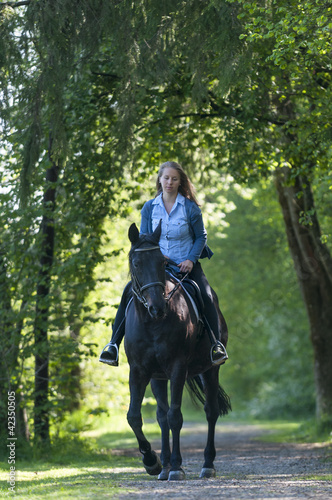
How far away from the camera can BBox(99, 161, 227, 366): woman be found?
28.7 feet

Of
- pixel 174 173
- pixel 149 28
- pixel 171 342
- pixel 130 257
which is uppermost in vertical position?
pixel 149 28

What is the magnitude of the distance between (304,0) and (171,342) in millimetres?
5827

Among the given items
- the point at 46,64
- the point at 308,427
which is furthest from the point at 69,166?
the point at 308,427

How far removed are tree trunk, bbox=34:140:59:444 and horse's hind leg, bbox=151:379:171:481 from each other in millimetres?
4001

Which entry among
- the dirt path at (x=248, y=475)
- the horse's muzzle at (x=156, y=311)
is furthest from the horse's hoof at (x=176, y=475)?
the horse's muzzle at (x=156, y=311)

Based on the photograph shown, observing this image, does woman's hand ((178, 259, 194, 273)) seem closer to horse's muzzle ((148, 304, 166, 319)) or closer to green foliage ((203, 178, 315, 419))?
horse's muzzle ((148, 304, 166, 319))

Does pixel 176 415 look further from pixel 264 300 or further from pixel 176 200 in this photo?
pixel 264 300

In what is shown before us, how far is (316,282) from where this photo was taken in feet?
57.0

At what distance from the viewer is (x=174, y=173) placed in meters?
8.80

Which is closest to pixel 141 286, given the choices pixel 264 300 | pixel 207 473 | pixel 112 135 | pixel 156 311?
pixel 156 311

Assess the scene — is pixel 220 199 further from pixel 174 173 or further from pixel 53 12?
pixel 174 173

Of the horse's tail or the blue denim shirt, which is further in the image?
the horse's tail

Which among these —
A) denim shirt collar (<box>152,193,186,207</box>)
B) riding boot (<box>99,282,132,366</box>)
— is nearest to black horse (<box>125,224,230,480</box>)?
riding boot (<box>99,282,132,366</box>)

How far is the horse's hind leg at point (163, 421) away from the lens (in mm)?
8480
